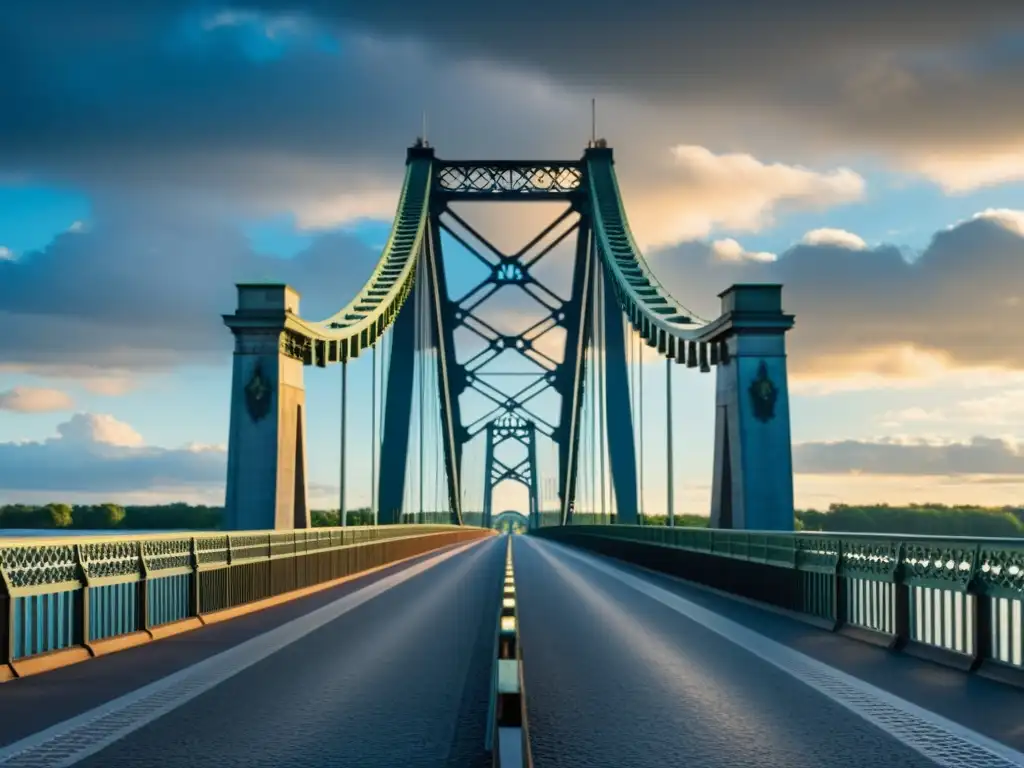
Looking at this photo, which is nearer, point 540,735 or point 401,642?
point 540,735

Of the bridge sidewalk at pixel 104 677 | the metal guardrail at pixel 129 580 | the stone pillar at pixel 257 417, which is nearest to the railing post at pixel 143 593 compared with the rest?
the metal guardrail at pixel 129 580

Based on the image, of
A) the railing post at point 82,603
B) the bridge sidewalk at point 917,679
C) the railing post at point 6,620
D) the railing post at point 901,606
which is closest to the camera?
the bridge sidewalk at point 917,679

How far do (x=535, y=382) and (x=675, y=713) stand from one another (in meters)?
91.4

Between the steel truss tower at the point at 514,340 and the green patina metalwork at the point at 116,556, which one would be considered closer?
the green patina metalwork at the point at 116,556

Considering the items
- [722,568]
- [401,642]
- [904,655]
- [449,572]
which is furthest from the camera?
[449,572]

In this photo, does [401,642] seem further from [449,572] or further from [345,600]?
[449,572]

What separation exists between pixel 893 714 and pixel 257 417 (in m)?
19.3

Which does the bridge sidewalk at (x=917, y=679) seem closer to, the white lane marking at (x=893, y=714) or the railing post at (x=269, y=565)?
the white lane marking at (x=893, y=714)

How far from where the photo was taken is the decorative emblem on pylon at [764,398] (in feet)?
90.0

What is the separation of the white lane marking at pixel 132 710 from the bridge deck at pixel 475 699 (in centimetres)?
2

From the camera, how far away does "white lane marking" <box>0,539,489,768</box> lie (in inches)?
321

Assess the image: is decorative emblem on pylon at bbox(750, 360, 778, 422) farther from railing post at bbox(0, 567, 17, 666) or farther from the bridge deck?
railing post at bbox(0, 567, 17, 666)

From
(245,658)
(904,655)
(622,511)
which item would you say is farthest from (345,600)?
(622,511)

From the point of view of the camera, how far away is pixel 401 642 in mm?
15273
